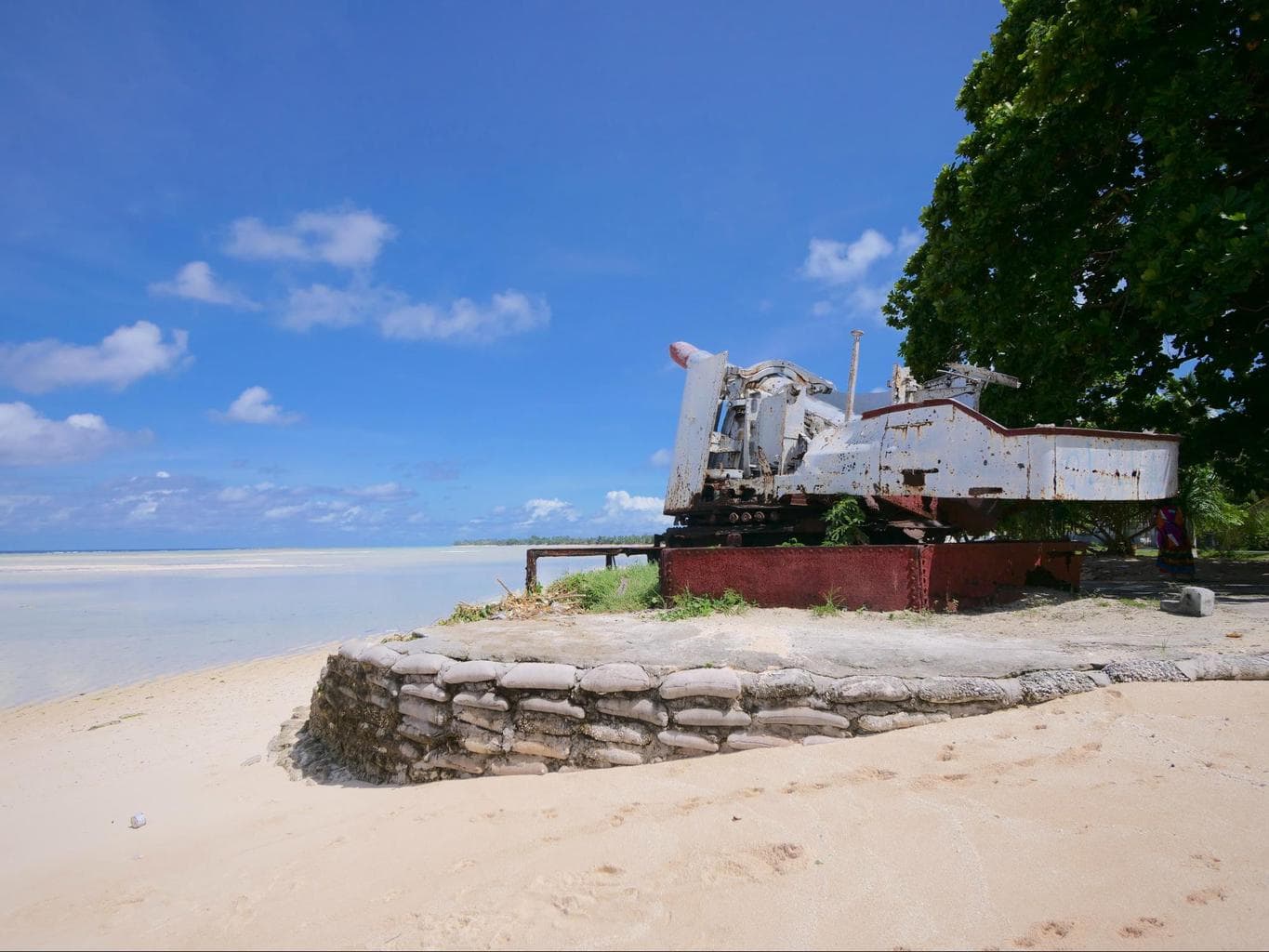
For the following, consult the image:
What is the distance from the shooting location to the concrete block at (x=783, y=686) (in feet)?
12.6

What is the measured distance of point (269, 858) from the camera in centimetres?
354

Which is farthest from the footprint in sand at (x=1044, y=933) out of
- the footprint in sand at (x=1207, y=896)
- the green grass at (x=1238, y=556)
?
the green grass at (x=1238, y=556)

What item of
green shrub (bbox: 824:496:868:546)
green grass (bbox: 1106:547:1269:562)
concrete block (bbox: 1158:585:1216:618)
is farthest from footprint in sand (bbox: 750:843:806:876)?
green grass (bbox: 1106:547:1269:562)

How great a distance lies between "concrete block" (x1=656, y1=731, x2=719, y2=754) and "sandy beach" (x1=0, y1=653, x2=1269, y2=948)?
0.08 meters

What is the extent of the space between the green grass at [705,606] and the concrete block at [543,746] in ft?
5.79

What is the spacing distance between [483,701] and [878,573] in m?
3.30

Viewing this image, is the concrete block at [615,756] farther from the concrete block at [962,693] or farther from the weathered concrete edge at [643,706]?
the concrete block at [962,693]

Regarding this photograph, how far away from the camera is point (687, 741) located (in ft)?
12.8

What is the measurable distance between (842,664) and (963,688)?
0.64 meters

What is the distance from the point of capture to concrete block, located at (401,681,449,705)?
4535mm

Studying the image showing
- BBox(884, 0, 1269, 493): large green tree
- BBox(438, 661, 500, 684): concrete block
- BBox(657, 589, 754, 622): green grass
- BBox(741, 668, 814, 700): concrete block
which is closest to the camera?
BBox(741, 668, 814, 700): concrete block

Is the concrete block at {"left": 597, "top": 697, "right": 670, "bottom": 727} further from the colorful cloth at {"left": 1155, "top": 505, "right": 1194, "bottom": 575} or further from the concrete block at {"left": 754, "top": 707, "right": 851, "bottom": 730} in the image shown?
the colorful cloth at {"left": 1155, "top": 505, "right": 1194, "bottom": 575}

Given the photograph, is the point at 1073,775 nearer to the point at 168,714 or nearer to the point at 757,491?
the point at 757,491

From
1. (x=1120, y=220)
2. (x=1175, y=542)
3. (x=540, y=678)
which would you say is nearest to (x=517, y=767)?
(x=540, y=678)
